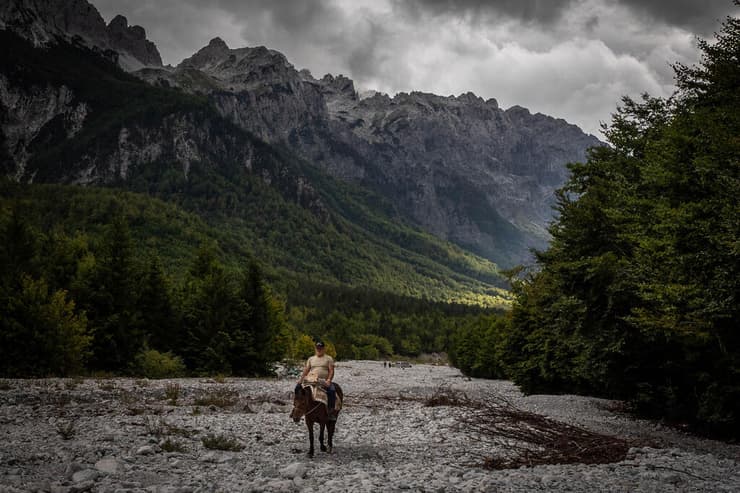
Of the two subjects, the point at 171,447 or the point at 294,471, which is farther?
the point at 171,447

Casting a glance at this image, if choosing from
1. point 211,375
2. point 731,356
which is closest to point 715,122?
point 731,356

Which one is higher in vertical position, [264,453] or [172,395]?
[264,453]

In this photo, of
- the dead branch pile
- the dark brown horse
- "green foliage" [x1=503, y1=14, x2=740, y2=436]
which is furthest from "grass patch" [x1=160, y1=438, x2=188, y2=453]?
"green foliage" [x1=503, y1=14, x2=740, y2=436]

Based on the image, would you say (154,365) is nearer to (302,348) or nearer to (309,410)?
(309,410)

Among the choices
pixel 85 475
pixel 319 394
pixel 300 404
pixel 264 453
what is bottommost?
pixel 264 453

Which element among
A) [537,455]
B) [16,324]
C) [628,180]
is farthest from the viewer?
[16,324]

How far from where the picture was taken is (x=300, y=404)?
41.3 ft

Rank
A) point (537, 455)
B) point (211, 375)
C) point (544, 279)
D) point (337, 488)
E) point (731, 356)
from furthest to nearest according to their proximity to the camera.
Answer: point (211, 375) < point (544, 279) < point (731, 356) < point (537, 455) < point (337, 488)

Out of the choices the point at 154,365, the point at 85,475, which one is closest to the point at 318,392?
the point at 85,475

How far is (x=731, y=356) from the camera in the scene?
1506 cm

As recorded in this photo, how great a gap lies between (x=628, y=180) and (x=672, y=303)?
8.61 m

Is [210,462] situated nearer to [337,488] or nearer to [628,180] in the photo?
[337,488]

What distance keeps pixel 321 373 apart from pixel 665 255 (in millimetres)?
12753

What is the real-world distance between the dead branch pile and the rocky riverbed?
1.89 ft
